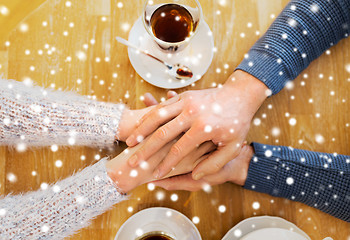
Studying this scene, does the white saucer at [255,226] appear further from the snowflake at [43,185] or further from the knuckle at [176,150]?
the snowflake at [43,185]

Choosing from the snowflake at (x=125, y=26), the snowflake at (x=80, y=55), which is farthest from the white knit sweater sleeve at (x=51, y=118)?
the snowflake at (x=125, y=26)

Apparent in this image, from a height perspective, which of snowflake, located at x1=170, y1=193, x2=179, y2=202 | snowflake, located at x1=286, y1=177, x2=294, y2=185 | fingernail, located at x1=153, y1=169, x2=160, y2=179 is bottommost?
snowflake, located at x1=170, y1=193, x2=179, y2=202

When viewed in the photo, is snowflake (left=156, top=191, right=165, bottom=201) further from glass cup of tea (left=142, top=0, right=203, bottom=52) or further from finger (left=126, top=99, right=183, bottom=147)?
glass cup of tea (left=142, top=0, right=203, bottom=52)

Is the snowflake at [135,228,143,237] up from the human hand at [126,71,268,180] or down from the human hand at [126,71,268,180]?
down

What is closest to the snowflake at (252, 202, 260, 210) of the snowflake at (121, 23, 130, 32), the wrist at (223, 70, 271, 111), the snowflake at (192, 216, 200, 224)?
the snowflake at (192, 216, 200, 224)

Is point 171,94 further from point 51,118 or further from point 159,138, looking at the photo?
point 51,118

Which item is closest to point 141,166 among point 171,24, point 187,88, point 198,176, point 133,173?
point 133,173

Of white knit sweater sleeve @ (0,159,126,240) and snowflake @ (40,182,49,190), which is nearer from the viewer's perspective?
white knit sweater sleeve @ (0,159,126,240)

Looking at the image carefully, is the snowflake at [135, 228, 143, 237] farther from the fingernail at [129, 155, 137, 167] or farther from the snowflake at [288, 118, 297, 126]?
the snowflake at [288, 118, 297, 126]
